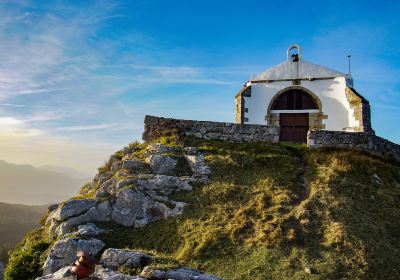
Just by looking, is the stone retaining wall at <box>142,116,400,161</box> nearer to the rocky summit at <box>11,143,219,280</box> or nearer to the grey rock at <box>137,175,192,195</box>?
the rocky summit at <box>11,143,219,280</box>

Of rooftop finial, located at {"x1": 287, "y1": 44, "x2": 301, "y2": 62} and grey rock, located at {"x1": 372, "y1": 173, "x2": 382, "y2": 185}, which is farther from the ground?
rooftop finial, located at {"x1": 287, "y1": 44, "x2": 301, "y2": 62}

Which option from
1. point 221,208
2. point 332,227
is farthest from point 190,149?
point 332,227

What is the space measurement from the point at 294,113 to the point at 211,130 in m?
8.10

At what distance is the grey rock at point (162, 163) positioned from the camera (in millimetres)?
18484

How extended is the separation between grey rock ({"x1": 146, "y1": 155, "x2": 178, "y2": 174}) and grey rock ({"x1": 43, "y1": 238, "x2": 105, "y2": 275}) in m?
5.70

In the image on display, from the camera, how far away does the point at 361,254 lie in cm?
1224

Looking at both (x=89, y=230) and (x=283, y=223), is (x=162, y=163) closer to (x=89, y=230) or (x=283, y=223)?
(x=89, y=230)

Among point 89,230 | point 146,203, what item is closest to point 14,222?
point 146,203

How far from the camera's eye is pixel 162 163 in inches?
739

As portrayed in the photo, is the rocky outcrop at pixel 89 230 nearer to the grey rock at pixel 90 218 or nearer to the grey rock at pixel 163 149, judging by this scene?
the grey rock at pixel 90 218

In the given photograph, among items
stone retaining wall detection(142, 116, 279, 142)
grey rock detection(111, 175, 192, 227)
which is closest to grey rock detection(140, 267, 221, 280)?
grey rock detection(111, 175, 192, 227)

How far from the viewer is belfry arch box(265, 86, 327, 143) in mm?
26531

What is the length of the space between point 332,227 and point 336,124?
44.5 ft

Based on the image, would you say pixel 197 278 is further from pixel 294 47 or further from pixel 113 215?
pixel 294 47
